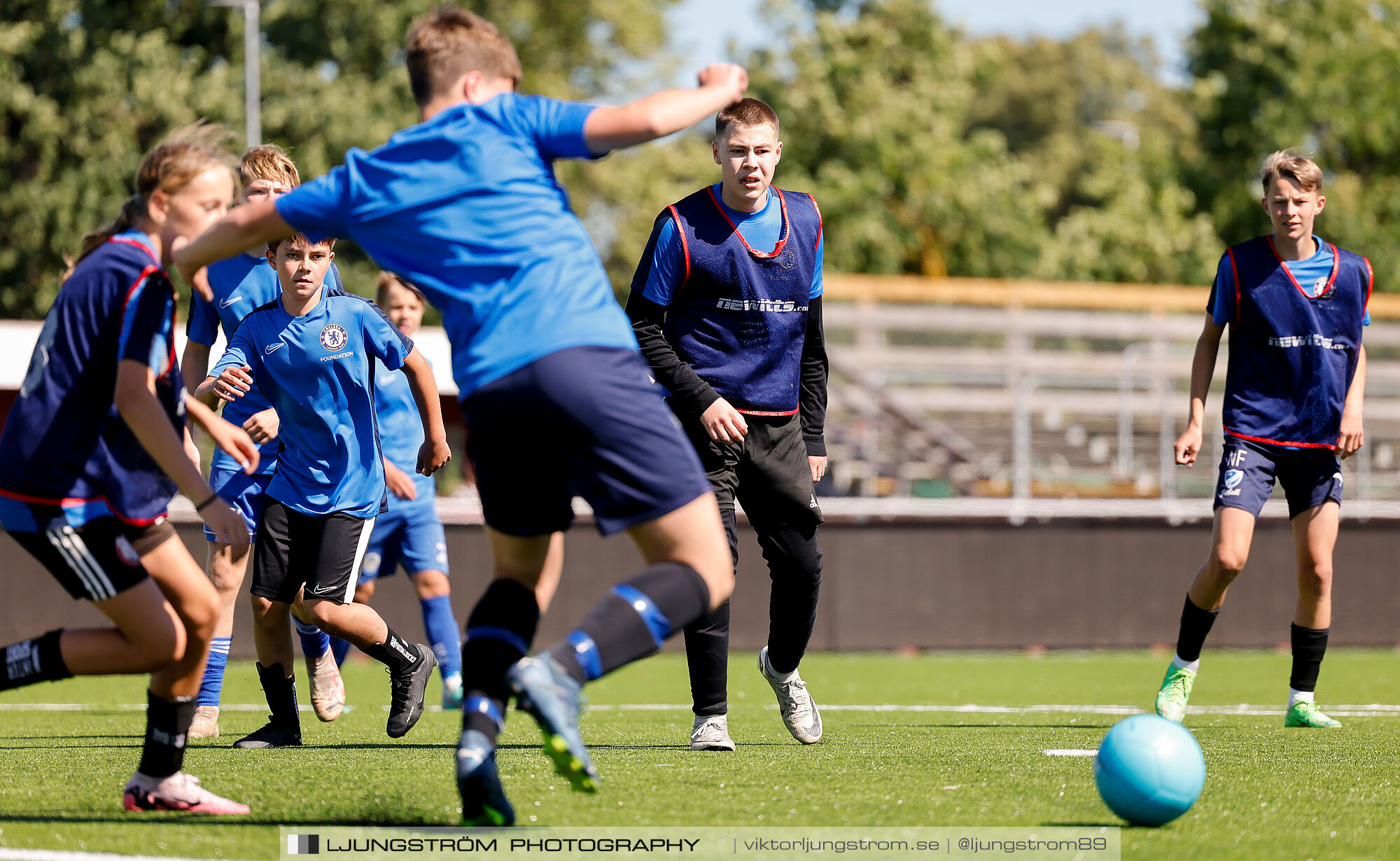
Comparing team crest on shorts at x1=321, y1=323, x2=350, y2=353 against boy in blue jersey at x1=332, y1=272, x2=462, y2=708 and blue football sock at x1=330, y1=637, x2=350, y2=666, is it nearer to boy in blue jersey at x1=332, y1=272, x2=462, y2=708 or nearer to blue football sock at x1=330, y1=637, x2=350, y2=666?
boy in blue jersey at x1=332, y1=272, x2=462, y2=708

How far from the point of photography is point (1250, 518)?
6.46m

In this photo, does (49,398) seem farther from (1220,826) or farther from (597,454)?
(1220,826)

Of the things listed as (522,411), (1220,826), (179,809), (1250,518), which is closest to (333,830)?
(179,809)

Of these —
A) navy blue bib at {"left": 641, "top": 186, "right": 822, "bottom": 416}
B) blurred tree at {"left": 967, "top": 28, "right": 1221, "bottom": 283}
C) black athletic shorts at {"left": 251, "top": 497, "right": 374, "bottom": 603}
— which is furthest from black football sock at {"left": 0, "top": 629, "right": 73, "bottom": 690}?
blurred tree at {"left": 967, "top": 28, "right": 1221, "bottom": 283}

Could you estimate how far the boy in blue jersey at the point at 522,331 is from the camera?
3.52 meters

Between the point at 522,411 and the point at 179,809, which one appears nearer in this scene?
the point at 522,411

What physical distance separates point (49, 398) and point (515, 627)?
1.26 m

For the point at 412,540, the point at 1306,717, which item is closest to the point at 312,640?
the point at 412,540

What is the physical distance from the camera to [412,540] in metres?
7.66

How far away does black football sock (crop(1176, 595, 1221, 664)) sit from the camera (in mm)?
6594

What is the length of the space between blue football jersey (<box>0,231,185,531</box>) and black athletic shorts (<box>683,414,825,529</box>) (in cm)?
214

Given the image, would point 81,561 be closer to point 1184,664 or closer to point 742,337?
point 742,337

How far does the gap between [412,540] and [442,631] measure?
0.48 meters

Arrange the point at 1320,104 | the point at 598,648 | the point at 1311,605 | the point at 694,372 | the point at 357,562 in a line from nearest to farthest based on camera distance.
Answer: the point at 598,648 → the point at 694,372 → the point at 357,562 → the point at 1311,605 → the point at 1320,104
